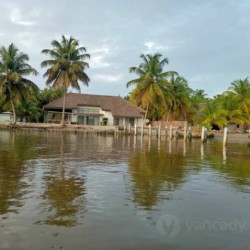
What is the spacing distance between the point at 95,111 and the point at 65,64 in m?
11.2

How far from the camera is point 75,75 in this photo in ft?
152

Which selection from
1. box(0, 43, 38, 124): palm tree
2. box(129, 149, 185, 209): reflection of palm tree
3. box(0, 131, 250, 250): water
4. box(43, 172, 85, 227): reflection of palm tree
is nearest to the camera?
box(0, 131, 250, 250): water

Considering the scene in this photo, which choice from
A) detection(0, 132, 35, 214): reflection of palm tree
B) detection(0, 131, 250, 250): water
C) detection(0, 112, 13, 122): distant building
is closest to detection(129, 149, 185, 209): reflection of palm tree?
detection(0, 131, 250, 250): water

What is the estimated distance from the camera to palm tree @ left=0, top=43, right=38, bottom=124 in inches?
1766

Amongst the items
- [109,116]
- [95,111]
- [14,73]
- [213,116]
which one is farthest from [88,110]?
[213,116]

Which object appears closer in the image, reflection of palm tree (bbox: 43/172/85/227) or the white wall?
reflection of palm tree (bbox: 43/172/85/227)

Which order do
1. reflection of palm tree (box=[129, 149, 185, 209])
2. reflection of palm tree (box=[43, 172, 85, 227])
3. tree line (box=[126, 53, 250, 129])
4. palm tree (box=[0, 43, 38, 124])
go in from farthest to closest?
tree line (box=[126, 53, 250, 129]) < palm tree (box=[0, 43, 38, 124]) < reflection of palm tree (box=[129, 149, 185, 209]) < reflection of palm tree (box=[43, 172, 85, 227])

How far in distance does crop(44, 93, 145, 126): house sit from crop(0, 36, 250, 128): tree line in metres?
2.54

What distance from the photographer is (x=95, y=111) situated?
182 ft

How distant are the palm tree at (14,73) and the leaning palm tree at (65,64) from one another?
2.43m

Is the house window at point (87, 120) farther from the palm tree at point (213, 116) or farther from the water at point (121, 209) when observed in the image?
the water at point (121, 209)

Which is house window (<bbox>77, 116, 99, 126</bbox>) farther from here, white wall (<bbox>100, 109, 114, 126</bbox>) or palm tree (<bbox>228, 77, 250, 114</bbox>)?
palm tree (<bbox>228, 77, 250, 114</bbox>)

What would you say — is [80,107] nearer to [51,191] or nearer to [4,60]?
[4,60]

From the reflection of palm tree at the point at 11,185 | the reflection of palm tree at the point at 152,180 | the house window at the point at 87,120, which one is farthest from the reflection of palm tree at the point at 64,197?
the house window at the point at 87,120
